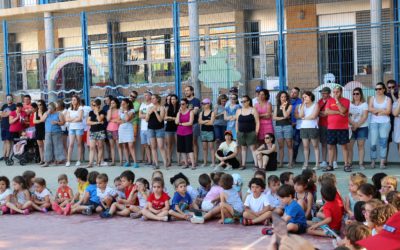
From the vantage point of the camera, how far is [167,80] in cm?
1778

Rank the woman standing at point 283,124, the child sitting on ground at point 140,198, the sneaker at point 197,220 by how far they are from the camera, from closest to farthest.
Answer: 1. the sneaker at point 197,220
2. the child sitting on ground at point 140,198
3. the woman standing at point 283,124

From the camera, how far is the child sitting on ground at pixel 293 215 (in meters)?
8.32

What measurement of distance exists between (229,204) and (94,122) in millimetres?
7070

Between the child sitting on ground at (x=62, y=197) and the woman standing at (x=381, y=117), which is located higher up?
the woman standing at (x=381, y=117)

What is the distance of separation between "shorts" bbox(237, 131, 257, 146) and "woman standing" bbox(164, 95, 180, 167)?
1.70 meters

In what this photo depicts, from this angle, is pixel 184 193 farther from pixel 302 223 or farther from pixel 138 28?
pixel 138 28

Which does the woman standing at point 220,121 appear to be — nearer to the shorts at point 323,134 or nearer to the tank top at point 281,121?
the tank top at point 281,121

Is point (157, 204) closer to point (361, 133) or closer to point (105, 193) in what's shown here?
point (105, 193)

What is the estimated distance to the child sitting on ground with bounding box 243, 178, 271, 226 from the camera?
361 inches

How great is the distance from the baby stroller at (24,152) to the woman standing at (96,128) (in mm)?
2104

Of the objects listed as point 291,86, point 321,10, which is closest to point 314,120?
point 291,86

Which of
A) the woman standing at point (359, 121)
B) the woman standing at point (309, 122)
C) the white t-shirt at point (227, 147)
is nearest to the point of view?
the woman standing at point (359, 121)

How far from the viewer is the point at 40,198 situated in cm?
1103

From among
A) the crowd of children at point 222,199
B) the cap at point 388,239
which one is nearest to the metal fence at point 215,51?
the crowd of children at point 222,199
